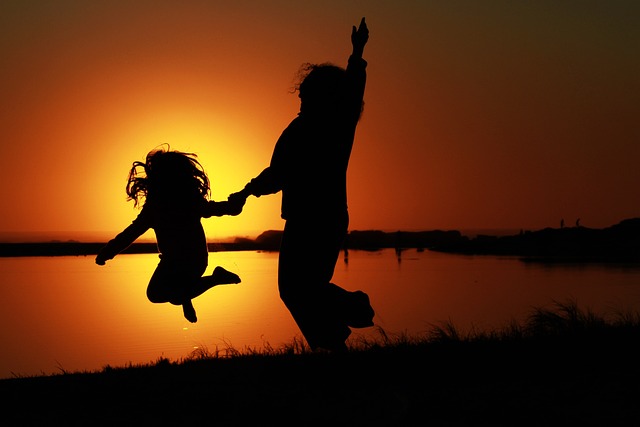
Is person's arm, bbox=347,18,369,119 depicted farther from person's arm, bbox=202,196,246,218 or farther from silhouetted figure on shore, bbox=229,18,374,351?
person's arm, bbox=202,196,246,218

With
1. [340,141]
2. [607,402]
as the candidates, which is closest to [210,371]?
[340,141]

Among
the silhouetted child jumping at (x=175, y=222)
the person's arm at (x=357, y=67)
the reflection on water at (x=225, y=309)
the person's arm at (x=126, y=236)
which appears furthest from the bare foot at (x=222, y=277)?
the reflection on water at (x=225, y=309)

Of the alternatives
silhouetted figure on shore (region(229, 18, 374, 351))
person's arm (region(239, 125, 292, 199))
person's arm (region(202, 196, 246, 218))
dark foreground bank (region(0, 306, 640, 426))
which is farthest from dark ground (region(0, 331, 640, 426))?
person's arm (region(239, 125, 292, 199))

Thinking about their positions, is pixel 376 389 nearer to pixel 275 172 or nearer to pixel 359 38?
pixel 275 172

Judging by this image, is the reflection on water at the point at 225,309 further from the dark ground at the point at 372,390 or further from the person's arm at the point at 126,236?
the person's arm at the point at 126,236

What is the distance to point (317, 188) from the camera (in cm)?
612

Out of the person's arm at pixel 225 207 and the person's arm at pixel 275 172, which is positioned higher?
the person's arm at pixel 275 172

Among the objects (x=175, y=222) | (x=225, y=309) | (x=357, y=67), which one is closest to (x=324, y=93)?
(x=357, y=67)

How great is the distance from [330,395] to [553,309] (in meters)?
6.11

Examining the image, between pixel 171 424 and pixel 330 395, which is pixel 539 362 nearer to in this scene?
pixel 330 395

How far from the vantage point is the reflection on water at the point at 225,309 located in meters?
20.4

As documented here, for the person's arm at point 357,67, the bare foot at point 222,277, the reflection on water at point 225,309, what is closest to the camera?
the person's arm at point 357,67

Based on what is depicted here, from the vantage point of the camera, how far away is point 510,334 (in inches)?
375

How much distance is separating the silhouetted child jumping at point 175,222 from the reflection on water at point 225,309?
4903 mm
